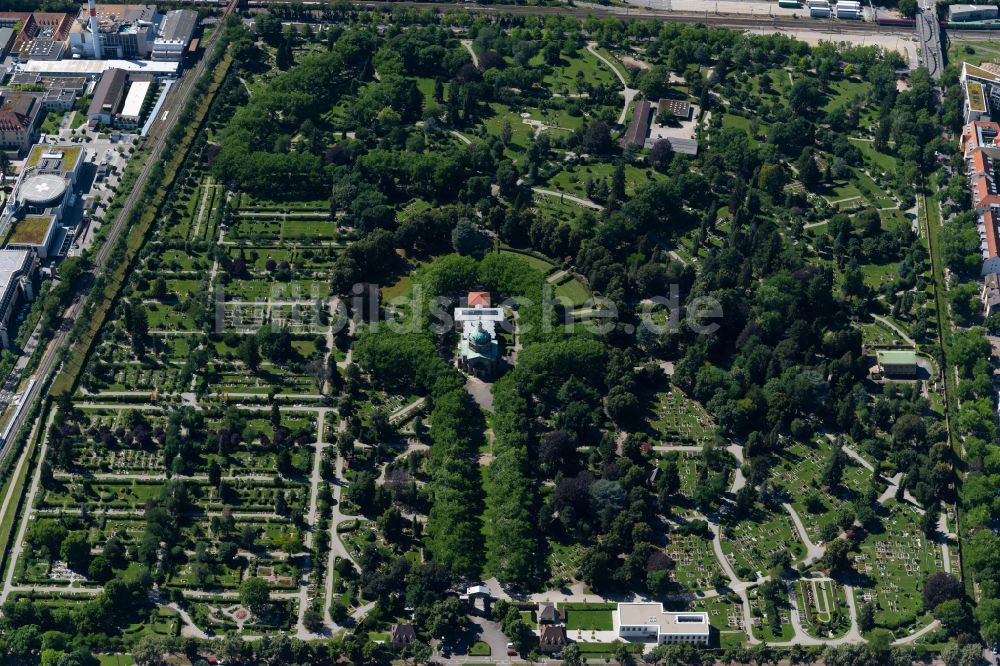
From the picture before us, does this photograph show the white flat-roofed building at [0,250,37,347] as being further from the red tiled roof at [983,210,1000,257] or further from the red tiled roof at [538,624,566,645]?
the red tiled roof at [983,210,1000,257]

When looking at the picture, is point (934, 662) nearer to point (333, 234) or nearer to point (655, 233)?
point (655, 233)

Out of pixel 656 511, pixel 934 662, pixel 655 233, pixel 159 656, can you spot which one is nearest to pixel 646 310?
pixel 655 233

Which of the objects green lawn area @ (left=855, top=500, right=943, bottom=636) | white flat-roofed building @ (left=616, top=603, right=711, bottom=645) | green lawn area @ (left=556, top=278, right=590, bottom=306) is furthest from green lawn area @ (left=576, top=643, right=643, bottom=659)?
green lawn area @ (left=556, top=278, right=590, bottom=306)

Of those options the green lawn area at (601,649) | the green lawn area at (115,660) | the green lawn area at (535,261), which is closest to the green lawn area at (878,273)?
the green lawn area at (535,261)

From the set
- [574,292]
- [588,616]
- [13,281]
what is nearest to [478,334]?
[574,292]

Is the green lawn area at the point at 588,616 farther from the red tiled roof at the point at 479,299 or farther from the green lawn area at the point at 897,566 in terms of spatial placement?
the red tiled roof at the point at 479,299

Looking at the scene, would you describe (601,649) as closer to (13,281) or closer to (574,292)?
(574,292)
